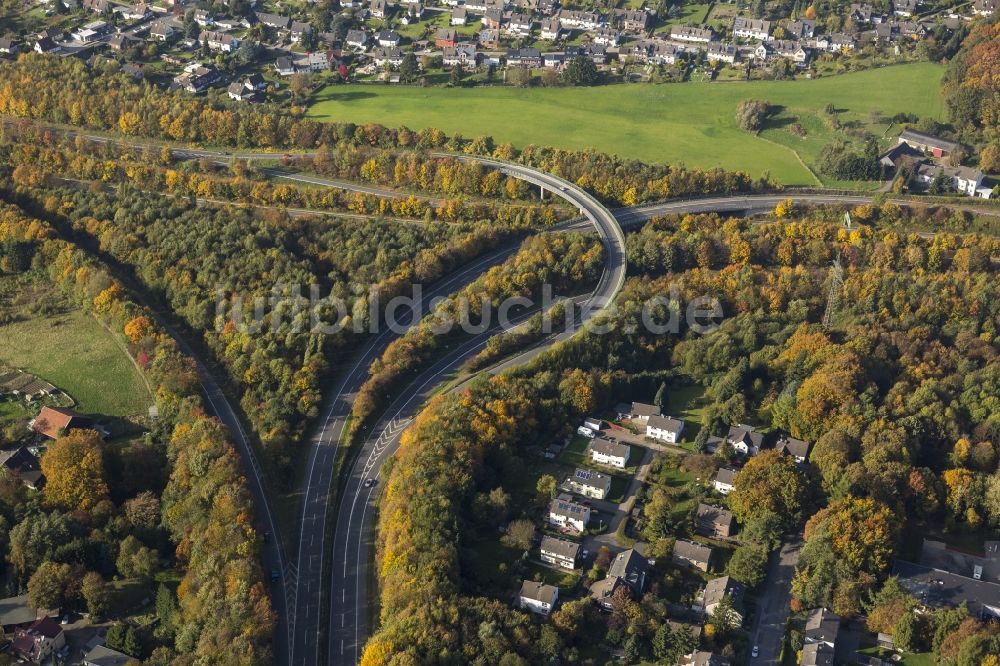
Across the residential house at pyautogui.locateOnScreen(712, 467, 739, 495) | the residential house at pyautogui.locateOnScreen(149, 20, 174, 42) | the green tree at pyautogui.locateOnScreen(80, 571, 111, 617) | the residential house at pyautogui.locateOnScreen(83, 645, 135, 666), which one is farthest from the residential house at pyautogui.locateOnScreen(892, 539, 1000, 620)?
the residential house at pyautogui.locateOnScreen(149, 20, 174, 42)

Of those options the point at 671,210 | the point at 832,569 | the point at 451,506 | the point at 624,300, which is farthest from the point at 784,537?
the point at 671,210

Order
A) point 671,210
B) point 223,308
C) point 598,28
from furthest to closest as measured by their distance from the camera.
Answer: point 598,28 < point 671,210 < point 223,308

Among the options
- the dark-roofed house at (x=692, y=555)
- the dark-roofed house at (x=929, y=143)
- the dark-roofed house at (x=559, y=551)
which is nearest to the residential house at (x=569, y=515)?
the dark-roofed house at (x=559, y=551)

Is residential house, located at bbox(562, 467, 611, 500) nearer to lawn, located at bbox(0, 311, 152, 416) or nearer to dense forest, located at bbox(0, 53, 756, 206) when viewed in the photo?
lawn, located at bbox(0, 311, 152, 416)

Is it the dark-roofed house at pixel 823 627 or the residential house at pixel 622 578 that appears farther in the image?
the residential house at pixel 622 578

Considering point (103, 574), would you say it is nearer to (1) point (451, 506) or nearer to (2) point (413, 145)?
(1) point (451, 506)

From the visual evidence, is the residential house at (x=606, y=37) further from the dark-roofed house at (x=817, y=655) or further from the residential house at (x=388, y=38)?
the dark-roofed house at (x=817, y=655)
